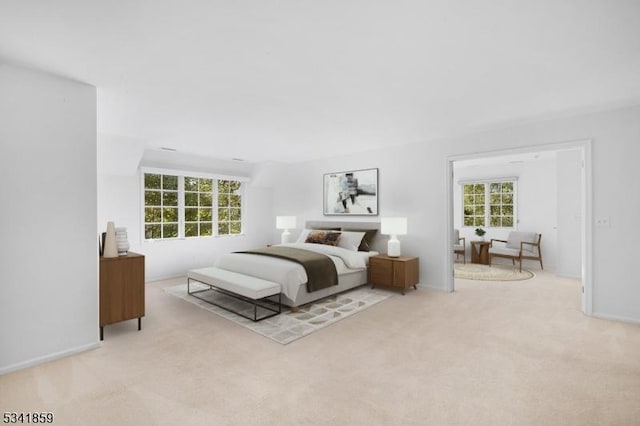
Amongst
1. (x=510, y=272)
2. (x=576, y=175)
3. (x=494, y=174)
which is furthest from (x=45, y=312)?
(x=494, y=174)

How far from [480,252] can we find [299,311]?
5.08 m

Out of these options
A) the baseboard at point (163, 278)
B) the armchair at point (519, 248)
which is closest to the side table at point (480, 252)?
the armchair at point (519, 248)

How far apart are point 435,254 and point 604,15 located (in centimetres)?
349

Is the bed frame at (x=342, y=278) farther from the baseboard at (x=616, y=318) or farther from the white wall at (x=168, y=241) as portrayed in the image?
the baseboard at (x=616, y=318)

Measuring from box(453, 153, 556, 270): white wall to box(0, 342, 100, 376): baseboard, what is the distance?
734cm

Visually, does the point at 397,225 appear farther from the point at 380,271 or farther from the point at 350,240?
the point at 350,240

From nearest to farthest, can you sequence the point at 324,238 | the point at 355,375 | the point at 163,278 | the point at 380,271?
the point at 355,375 < the point at 380,271 < the point at 324,238 < the point at 163,278

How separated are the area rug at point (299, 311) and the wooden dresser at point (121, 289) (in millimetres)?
883

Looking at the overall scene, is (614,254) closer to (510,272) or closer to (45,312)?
(510,272)

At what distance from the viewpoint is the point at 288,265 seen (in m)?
3.88

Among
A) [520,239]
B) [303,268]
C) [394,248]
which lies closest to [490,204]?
[520,239]

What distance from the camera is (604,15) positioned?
6.02ft

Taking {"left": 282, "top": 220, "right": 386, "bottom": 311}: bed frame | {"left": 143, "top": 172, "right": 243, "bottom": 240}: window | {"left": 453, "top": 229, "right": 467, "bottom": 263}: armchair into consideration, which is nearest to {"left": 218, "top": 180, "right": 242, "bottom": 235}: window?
{"left": 143, "top": 172, "right": 243, "bottom": 240}: window

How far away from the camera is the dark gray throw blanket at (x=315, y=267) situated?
12.8 feet
